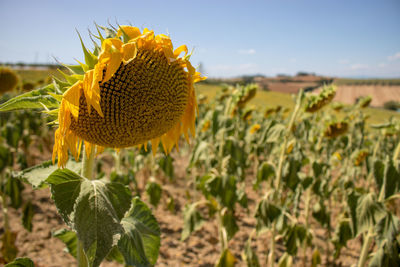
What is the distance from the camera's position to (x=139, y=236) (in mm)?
1104

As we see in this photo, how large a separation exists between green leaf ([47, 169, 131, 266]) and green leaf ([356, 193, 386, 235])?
5.40ft

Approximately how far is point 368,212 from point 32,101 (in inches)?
79.7

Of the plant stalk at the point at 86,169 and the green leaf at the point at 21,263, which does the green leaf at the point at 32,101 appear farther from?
the green leaf at the point at 21,263

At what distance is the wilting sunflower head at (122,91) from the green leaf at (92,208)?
9 cm

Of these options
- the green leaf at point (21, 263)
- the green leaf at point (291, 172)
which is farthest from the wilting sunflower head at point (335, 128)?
the green leaf at point (21, 263)

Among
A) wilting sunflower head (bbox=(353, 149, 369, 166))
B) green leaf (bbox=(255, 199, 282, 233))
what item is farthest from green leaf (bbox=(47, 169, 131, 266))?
wilting sunflower head (bbox=(353, 149, 369, 166))

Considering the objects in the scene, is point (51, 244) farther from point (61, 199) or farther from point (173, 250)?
point (61, 199)

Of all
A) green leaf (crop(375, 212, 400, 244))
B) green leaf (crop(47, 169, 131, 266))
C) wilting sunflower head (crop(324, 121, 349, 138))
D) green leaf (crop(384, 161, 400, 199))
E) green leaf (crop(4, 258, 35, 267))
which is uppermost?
wilting sunflower head (crop(324, 121, 349, 138))

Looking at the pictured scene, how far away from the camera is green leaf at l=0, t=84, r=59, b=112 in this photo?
78 cm

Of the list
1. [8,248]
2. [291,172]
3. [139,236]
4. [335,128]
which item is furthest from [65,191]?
[335,128]

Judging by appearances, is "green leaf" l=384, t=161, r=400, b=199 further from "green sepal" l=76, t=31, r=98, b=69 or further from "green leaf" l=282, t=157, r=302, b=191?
"green sepal" l=76, t=31, r=98, b=69

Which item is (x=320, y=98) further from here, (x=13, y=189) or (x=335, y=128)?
(x=13, y=189)

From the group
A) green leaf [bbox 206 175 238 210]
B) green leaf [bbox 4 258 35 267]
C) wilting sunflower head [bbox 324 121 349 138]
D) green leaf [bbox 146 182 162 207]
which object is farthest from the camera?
green leaf [bbox 146 182 162 207]

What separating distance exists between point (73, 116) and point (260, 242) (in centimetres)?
323
